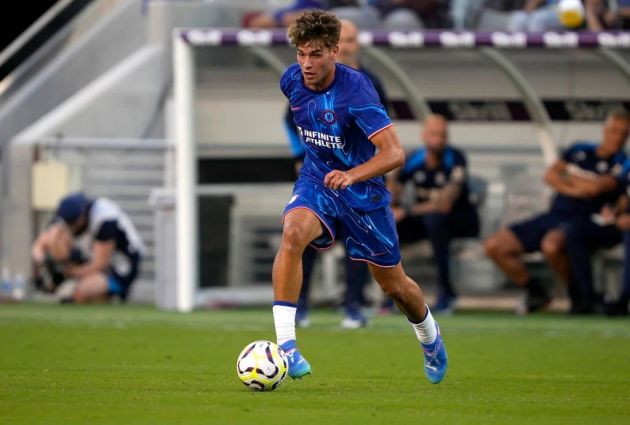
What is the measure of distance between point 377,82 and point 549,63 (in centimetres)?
369

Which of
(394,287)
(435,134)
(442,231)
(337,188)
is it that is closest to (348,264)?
(442,231)

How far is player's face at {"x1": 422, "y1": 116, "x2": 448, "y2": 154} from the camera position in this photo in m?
14.3

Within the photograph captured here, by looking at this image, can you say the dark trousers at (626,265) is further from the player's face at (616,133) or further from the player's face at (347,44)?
the player's face at (347,44)

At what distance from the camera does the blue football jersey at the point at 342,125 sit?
7582mm

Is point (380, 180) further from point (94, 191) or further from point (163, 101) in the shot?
point (163, 101)

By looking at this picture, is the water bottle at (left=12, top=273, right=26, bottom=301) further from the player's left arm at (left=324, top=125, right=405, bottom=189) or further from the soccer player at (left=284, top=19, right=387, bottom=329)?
the player's left arm at (left=324, top=125, right=405, bottom=189)

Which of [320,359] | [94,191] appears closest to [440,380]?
[320,359]

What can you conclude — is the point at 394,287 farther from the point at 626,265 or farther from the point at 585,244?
the point at 585,244

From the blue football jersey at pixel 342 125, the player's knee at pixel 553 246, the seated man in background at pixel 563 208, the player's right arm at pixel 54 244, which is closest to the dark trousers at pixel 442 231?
the seated man in background at pixel 563 208

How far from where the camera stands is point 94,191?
53.5 feet

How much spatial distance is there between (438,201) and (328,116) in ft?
22.9

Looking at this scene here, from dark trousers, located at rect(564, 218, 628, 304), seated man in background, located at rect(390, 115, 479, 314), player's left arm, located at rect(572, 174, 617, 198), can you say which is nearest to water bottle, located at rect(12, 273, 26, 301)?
seated man in background, located at rect(390, 115, 479, 314)

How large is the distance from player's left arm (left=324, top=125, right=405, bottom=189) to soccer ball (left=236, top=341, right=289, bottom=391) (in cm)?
86

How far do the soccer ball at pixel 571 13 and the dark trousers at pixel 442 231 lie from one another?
2.20 m
